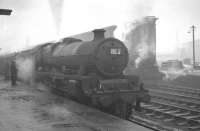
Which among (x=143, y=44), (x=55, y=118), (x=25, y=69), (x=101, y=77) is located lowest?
(x=55, y=118)

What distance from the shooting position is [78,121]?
662 centimetres

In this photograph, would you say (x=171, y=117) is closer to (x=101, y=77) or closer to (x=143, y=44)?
(x=101, y=77)

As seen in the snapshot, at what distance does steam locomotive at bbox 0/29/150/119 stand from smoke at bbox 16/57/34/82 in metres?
5.29

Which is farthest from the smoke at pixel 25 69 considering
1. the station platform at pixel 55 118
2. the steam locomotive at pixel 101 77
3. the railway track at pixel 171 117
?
the railway track at pixel 171 117

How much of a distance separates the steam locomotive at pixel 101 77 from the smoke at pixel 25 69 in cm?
529

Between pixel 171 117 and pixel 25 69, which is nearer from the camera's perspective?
pixel 171 117

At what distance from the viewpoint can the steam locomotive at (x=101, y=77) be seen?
320 inches

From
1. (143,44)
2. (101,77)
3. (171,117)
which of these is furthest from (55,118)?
(143,44)

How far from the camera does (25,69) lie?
57.7 ft

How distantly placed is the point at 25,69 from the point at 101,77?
10.1m

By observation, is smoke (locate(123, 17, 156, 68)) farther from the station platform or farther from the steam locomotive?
the station platform

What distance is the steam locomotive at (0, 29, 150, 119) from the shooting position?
8.14 m

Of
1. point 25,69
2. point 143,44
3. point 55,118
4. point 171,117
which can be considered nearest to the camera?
point 55,118

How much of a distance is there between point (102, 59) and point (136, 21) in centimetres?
1420
